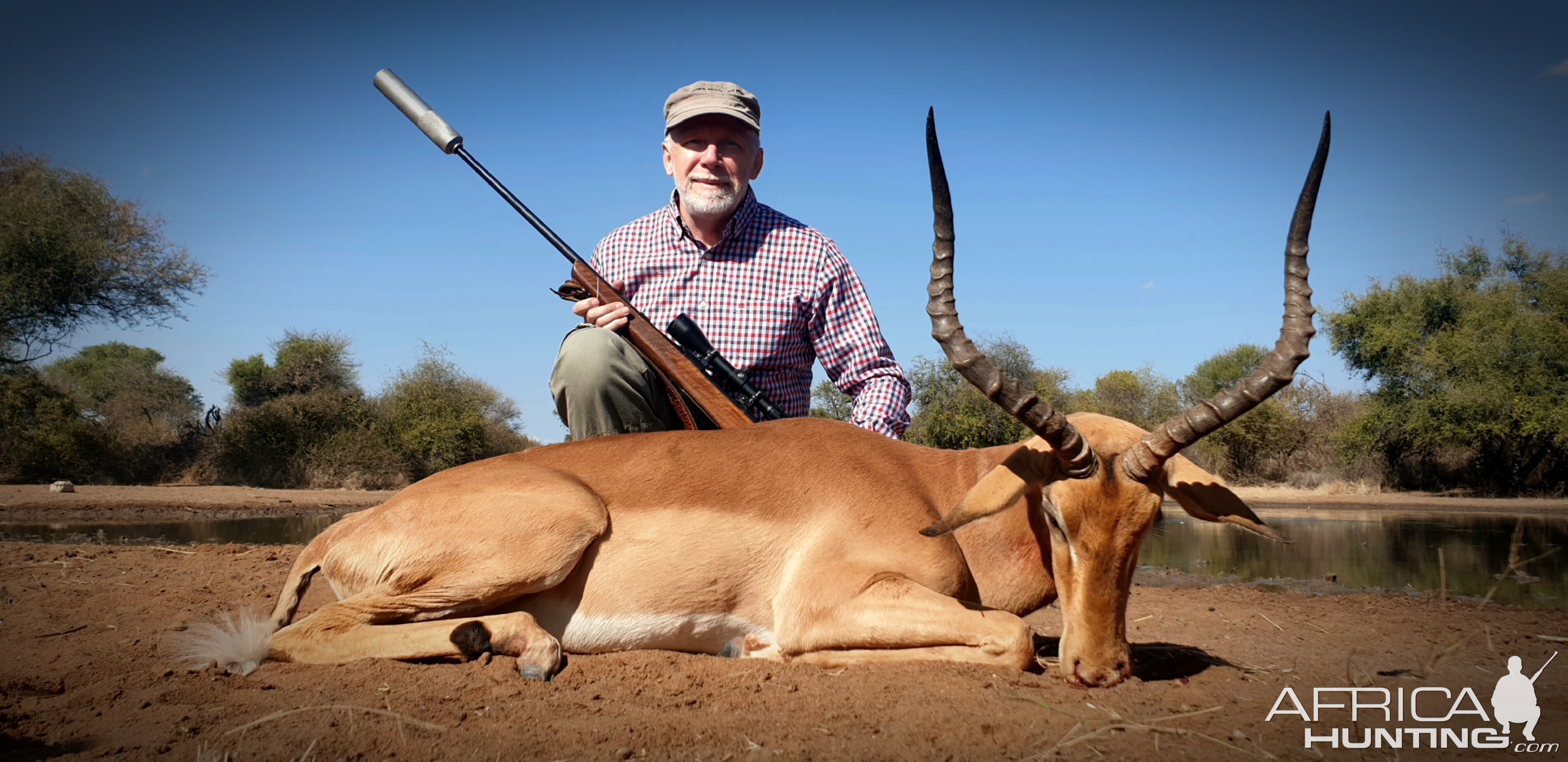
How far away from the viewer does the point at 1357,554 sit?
9.88 metres

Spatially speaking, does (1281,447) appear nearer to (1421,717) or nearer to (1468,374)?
(1468,374)

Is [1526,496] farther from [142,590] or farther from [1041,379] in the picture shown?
[142,590]

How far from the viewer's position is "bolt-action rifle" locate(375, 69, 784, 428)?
19.7 ft

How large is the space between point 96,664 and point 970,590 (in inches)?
156

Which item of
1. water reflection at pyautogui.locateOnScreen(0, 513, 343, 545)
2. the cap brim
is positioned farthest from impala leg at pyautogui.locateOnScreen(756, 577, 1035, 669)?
water reflection at pyautogui.locateOnScreen(0, 513, 343, 545)

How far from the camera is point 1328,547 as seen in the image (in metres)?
10.7

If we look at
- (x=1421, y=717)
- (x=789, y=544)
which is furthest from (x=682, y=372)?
(x=1421, y=717)

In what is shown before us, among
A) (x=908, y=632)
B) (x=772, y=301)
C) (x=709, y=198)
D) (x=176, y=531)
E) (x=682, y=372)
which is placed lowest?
(x=176, y=531)

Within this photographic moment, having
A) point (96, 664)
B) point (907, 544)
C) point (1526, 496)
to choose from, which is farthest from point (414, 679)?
point (1526, 496)

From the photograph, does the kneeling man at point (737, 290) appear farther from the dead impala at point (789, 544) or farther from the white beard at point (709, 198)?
the dead impala at point (789, 544)

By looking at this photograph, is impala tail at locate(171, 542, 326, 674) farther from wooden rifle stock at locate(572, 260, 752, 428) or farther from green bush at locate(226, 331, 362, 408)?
green bush at locate(226, 331, 362, 408)

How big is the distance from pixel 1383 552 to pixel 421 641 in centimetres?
1034

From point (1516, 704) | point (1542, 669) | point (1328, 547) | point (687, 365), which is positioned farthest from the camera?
point (1328, 547)

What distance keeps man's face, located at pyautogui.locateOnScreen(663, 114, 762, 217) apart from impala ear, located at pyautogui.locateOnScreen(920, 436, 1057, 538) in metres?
3.55
